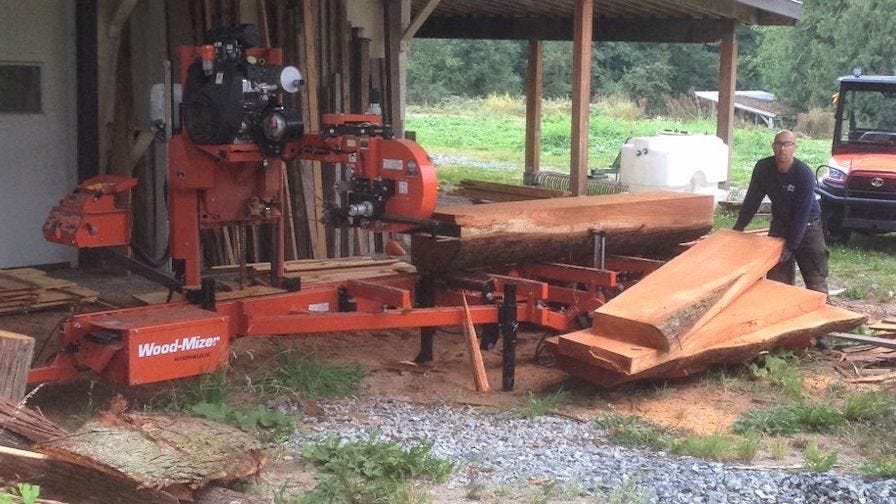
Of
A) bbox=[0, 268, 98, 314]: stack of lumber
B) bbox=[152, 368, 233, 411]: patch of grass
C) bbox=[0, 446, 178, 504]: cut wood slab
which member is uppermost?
bbox=[0, 268, 98, 314]: stack of lumber

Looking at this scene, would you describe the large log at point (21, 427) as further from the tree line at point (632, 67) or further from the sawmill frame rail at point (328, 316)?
the tree line at point (632, 67)

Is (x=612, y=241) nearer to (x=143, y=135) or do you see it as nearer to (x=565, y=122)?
(x=143, y=135)

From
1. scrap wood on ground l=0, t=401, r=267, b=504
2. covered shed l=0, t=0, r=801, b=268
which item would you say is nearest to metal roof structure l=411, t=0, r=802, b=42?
covered shed l=0, t=0, r=801, b=268

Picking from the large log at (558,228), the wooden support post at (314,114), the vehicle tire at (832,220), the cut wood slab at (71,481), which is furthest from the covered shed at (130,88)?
the cut wood slab at (71,481)

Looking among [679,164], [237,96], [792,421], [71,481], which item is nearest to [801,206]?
[792,421]

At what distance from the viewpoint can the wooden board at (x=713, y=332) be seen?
274 inches

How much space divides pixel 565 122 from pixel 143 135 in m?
29.1

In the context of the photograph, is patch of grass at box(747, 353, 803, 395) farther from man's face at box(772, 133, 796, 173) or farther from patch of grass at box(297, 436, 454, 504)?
patch of grass at box(297, 436, 454, 504)

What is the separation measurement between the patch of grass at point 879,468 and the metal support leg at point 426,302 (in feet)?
10.4

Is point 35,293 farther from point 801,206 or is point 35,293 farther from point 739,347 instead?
point 801,206

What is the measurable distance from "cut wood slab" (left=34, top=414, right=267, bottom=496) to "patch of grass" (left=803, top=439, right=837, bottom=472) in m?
2.91

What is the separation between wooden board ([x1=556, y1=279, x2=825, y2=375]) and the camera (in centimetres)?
695

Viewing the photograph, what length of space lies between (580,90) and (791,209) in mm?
2783

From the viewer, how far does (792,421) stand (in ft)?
22.0
